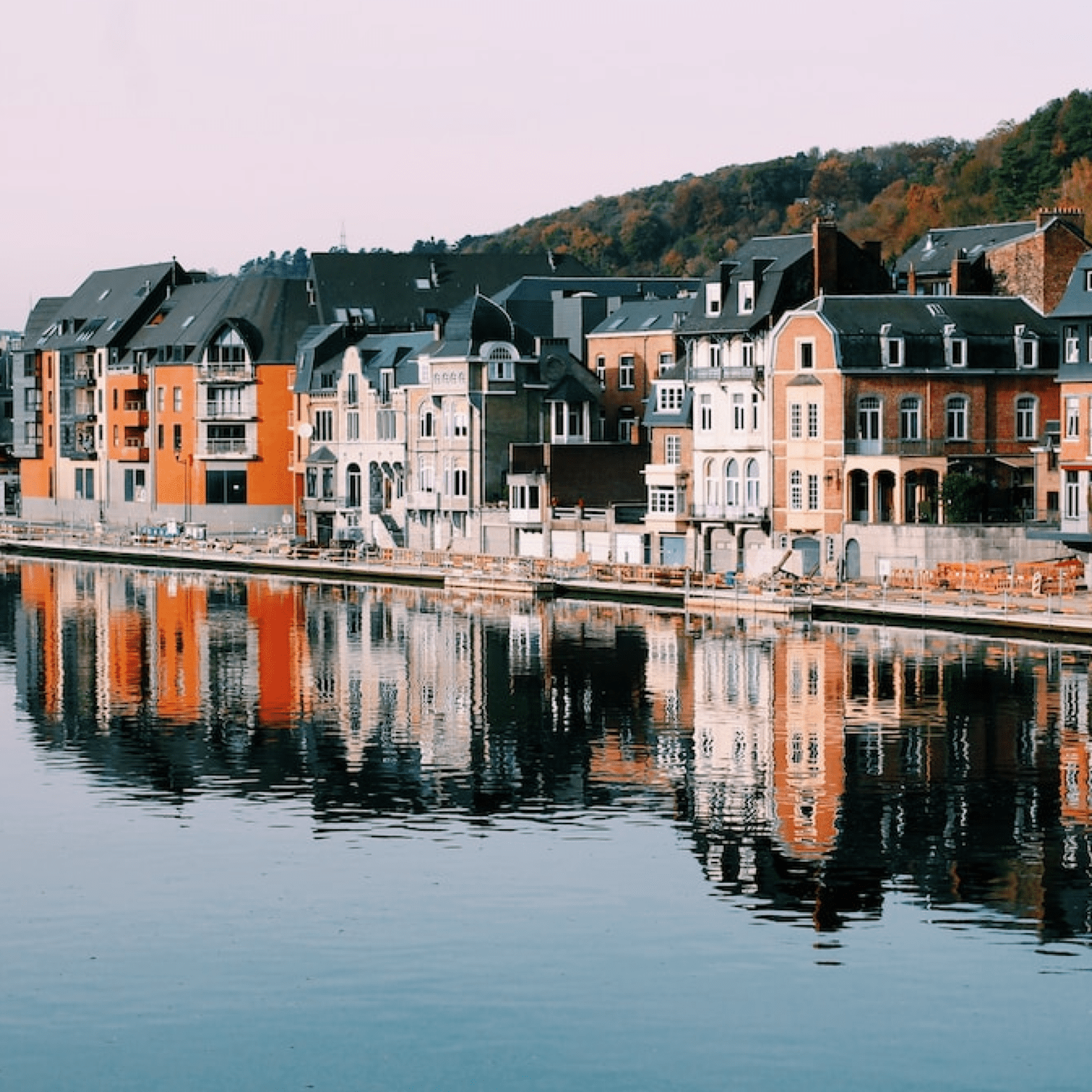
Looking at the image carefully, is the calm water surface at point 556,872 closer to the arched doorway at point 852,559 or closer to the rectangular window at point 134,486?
the arched doorway at point 852,559

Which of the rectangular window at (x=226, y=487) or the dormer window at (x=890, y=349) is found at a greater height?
the dormer window at (x=890, y=349)

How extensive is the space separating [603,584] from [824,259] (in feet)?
50.8

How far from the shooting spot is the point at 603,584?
94.5 meters

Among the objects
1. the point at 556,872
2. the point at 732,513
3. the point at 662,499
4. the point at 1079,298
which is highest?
the point at 1079,298

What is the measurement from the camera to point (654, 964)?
36375mm

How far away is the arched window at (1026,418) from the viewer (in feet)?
300

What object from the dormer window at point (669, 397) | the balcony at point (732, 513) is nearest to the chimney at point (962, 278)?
the dormer window at point (669, 397)

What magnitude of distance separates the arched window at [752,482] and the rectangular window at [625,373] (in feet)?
58.0

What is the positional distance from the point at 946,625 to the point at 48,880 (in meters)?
42.2

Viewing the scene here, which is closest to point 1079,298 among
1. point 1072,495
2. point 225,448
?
point 1072,495

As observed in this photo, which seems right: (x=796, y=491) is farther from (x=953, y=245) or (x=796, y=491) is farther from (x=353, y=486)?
(x=353, y=486)

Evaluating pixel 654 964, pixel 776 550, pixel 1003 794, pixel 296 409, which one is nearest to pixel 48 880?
pixel 654 964

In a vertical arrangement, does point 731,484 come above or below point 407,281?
below

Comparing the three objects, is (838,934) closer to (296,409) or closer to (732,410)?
(732,410)
